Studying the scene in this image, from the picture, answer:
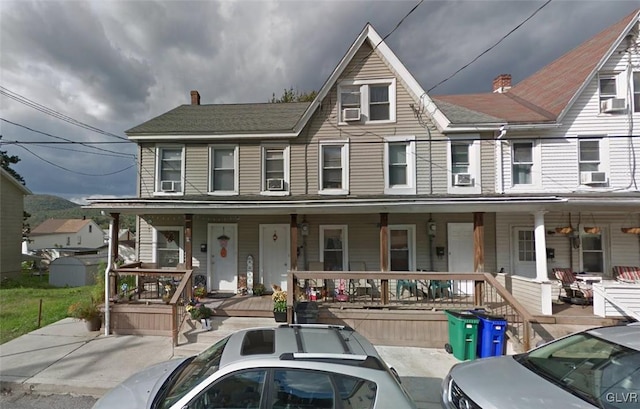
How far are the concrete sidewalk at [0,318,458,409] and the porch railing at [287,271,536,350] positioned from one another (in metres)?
1.32

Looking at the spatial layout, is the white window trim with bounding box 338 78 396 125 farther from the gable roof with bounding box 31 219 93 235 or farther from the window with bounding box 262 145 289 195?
the gable roof with bounding box 31 219 93 235

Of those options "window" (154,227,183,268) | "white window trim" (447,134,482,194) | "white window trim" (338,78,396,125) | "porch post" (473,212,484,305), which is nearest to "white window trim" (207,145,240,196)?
"window" (154,227,183,268)

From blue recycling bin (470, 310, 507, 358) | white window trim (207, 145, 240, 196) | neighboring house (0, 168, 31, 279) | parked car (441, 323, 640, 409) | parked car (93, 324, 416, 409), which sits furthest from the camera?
neighboring house (0, 168, 31, 279)

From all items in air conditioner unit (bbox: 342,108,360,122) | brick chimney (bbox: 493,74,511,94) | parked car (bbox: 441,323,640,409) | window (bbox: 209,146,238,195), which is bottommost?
parked car (bbox: 441,323,640,409)

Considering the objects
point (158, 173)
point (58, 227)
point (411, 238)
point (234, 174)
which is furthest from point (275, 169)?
point (58, 227)

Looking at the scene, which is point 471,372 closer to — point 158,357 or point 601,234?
point 158,357

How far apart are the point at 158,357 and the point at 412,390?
4923 mm

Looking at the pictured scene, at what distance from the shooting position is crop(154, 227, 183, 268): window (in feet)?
33.2

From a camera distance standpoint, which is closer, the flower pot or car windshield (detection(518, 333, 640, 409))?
→ car windshield (detection(518, 333, 640, 409))

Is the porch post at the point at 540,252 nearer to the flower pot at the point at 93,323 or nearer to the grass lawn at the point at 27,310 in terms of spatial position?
the flower pot at the point at 93,323

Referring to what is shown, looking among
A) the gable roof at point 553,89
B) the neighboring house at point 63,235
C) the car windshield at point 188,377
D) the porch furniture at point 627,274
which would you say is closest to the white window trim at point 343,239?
the gable roof at point 553,89

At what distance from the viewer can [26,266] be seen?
73.4 feet

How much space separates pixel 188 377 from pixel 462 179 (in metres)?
9.49

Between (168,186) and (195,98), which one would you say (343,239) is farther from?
(195,98)
